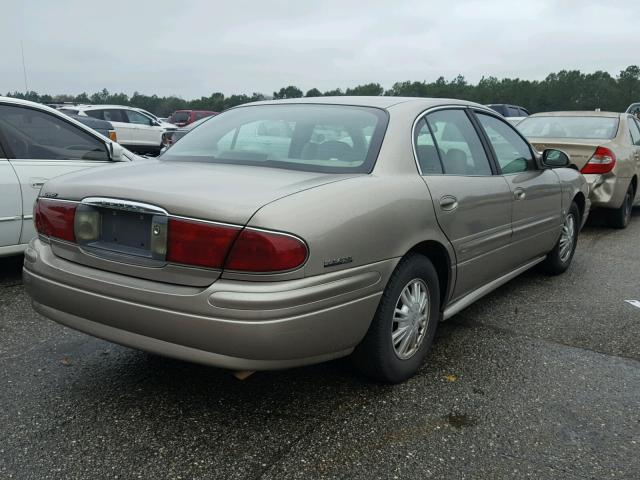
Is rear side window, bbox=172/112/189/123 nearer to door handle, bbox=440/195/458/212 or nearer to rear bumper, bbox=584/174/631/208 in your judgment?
rear bumper, bbox=584/174/631/208

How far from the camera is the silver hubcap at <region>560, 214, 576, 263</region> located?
5.10m

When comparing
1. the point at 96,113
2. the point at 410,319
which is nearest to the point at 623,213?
the point at 410,319

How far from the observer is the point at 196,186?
2482 millimetres

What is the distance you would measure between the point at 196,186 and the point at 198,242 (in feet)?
1.01

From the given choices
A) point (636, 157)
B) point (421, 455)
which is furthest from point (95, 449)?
point (636, 157)

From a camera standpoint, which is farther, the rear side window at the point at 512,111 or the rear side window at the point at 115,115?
the rear side window at the point at 512,111

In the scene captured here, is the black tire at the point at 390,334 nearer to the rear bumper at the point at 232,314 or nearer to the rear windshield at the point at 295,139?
the rear bumper at the point at 232,314

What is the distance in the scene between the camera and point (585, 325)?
156 inches

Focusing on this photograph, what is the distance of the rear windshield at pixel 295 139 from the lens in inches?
115

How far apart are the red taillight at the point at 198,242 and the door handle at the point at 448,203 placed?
1.27 meters

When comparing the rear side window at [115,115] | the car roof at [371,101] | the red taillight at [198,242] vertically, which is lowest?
the red taillight at [198,242]

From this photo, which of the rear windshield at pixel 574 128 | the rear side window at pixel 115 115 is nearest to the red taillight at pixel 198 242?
the rear windshield at pixel 574 128

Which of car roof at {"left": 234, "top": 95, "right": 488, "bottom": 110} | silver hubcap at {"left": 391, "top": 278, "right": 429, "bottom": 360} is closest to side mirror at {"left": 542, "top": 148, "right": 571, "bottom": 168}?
car roof at {"left": 234, "top": 95, "right": 488, "bottom": 110}

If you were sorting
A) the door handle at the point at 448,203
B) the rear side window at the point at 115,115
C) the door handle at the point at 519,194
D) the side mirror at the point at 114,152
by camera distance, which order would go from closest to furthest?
the door handle at the point at 448,203, the door handle at the point at 519,194, the side mirror at the point at 114,152, the rear side window at the point at 115,115
